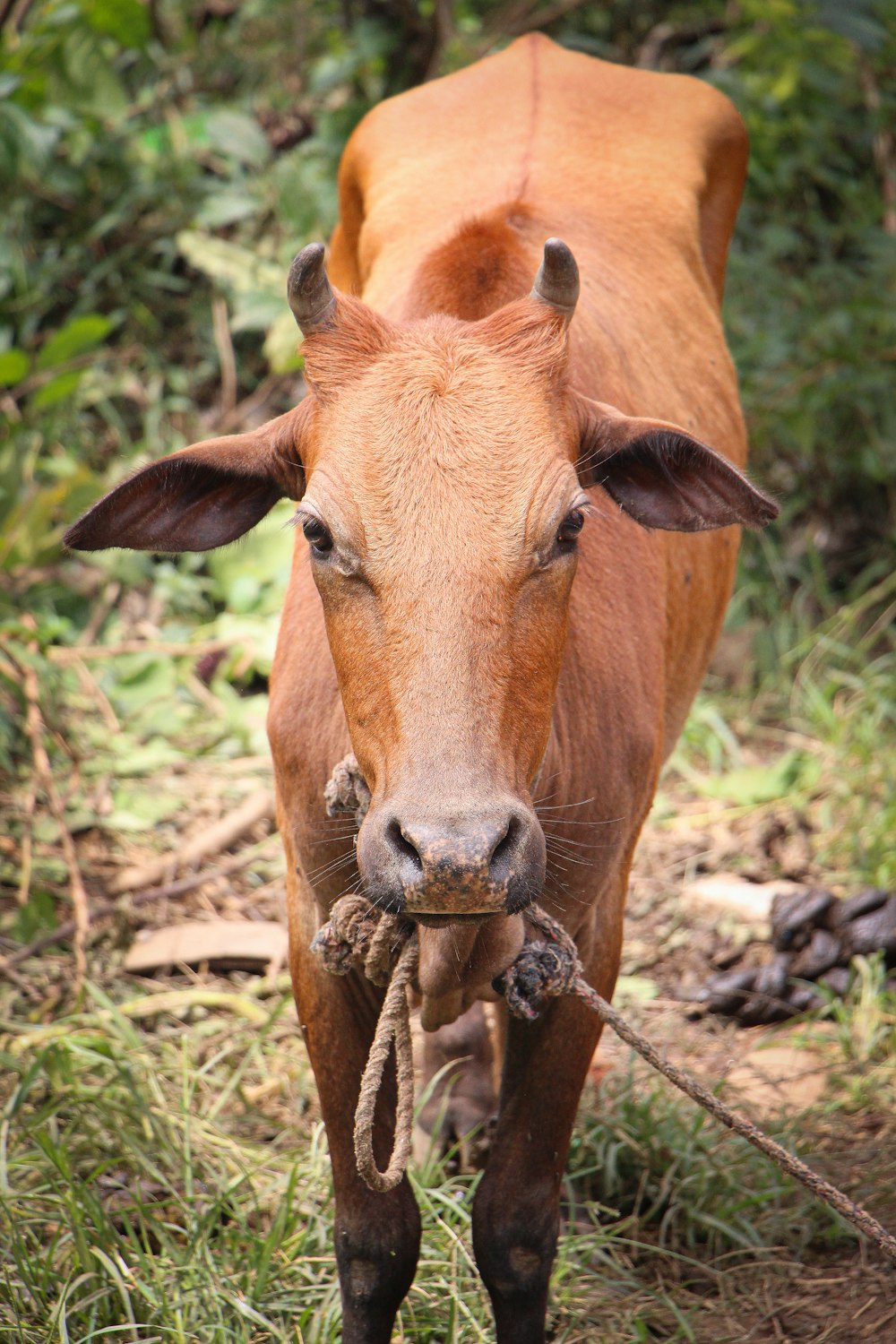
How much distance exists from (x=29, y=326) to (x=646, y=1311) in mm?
5944

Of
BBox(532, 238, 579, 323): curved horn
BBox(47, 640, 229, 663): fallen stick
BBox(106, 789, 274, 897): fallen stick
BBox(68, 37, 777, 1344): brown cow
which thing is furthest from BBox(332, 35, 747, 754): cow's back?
BBox(106, 789, 274, 897): fallen stick

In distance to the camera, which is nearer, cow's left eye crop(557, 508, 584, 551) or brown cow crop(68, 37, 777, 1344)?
brown cow crop(68, 37, 777, 1344)

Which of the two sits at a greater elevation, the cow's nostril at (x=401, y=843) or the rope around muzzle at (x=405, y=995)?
the cow's nostril at (x=401, y=843)

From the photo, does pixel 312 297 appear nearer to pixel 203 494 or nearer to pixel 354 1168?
pixel 203 494

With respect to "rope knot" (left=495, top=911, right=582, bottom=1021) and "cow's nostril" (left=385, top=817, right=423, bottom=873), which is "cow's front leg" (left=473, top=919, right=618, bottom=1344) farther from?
"cow's nostril" (left=385, top=817, right=423, bottom=873)

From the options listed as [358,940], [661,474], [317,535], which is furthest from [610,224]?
[358,940]

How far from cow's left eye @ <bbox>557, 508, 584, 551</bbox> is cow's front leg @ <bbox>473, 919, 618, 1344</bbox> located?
1130 millimetres

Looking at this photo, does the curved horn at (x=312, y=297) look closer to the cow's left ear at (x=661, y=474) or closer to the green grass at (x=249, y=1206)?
the cow's left ear at (x=661, y=474)

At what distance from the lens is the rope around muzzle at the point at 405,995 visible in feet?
8.71

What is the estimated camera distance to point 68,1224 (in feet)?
11.1

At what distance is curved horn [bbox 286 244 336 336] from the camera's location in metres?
2.71

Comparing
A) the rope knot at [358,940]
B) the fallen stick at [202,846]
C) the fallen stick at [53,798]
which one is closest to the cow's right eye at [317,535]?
the rope knot at [358,940]

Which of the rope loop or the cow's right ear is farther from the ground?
the cow's right ear

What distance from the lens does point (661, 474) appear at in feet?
9.91
